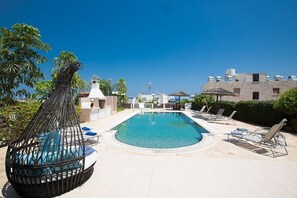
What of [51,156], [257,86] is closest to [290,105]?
[51,156]

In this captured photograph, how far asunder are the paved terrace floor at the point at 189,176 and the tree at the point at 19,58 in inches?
288

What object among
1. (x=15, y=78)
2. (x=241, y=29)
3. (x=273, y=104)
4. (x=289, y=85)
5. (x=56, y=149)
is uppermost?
(x=241, y=29)

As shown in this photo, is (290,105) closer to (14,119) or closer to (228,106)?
(228,106)

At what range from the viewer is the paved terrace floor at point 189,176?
318 cm

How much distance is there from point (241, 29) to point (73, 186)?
21.0 m

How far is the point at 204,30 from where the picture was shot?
25.1m

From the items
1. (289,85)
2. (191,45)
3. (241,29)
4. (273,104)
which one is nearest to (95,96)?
(273,104)

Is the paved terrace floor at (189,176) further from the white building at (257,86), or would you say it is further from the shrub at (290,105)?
the white building at (257,86)

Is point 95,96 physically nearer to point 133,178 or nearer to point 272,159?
point 133,178

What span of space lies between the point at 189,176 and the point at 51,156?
10.1 feet

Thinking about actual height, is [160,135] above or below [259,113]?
below

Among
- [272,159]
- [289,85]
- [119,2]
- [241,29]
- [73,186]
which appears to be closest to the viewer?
[73,186]

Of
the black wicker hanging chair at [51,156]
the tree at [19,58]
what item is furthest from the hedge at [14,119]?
the tree at [19,58]

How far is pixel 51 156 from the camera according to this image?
3.05 metres
